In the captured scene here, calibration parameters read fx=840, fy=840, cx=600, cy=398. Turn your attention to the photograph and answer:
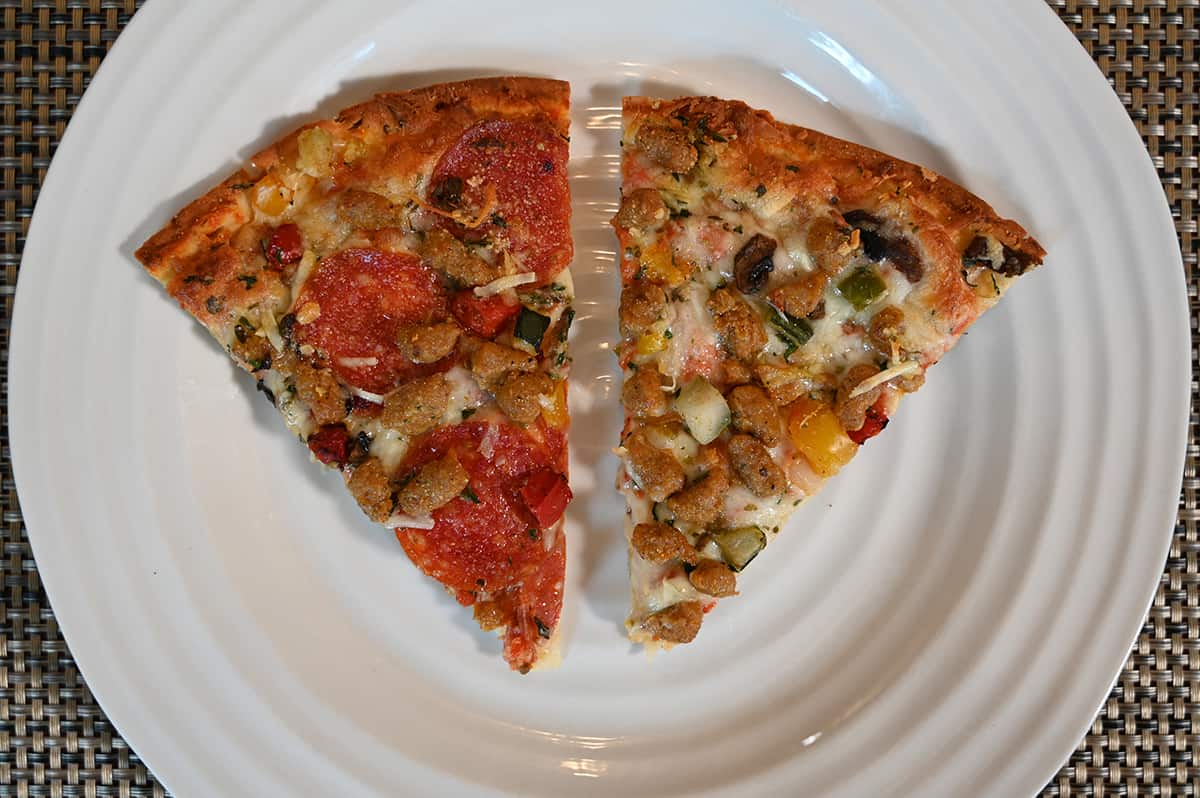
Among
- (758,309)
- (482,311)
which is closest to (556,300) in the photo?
(482,311)

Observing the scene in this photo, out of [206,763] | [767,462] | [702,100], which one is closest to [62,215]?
[206,763]

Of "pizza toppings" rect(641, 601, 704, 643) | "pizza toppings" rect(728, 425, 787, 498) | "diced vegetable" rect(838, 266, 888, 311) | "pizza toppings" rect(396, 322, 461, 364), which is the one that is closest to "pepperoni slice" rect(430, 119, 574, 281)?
"pizza toppings" rect(396, 322, 461, 364)

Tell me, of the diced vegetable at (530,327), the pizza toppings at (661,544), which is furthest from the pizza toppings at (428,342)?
the pizza toppings at (661,544)

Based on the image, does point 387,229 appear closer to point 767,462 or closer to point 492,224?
point 492,224

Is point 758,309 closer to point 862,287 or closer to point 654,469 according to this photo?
point 862,287

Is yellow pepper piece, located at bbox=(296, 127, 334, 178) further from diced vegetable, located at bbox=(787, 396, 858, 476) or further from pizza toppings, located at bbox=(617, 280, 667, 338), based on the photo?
diced vegetable, located at bbox=(787, 396, 858, 476)
